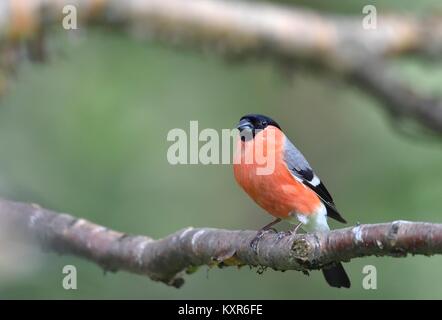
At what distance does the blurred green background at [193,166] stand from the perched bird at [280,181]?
5.99 feet

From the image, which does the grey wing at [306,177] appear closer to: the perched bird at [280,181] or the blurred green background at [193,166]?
the perched bird at [280,181]

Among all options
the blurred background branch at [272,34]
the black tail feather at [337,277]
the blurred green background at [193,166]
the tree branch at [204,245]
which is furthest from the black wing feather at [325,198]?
the blurred green background at [193,166]

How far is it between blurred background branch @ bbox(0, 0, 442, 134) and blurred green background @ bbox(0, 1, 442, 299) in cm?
21

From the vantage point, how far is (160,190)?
7.49m

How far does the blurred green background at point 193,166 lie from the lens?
6605 millimetres

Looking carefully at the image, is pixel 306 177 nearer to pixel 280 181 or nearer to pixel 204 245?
pixel 280 181

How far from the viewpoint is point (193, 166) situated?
7871 mm

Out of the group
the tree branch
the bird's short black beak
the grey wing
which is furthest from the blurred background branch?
the tree branch

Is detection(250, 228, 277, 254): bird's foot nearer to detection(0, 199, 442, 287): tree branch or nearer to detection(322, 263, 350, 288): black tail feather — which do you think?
detection(0, 199, 442, 287): tree branch

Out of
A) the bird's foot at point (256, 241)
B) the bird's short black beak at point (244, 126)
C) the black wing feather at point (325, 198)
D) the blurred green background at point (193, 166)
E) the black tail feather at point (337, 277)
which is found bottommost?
the black tail feather at point (337, 277)

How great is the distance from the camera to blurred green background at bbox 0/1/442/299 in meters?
6.61
